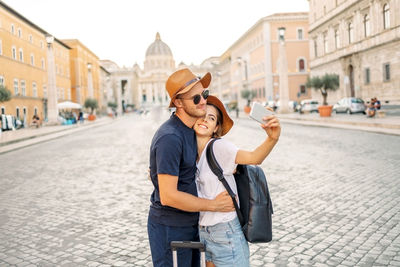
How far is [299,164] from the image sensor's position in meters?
10.5

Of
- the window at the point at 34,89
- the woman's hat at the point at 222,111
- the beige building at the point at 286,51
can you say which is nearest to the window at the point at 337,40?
the beige building at the point at 286,51

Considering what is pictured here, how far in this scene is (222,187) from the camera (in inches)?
97.5

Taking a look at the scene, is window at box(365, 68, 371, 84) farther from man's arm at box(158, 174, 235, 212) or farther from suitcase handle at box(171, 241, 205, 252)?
suitcase handle at box(171, 241, 205, 252)

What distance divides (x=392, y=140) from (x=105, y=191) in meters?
10.9

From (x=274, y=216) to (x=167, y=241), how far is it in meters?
3.61

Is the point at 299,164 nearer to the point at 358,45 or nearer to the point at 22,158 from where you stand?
the point at 22,158

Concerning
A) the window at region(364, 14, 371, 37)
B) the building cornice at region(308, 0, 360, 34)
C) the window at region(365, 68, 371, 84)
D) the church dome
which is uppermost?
the church dome

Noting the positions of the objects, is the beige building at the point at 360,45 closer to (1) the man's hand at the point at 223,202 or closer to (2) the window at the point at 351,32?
(2) the window at the point at 351,32

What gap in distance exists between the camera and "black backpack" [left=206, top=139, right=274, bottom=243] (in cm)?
242

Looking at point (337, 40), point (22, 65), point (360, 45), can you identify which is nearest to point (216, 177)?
point (360, 45)

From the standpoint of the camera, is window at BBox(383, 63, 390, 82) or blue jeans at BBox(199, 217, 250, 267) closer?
blue jeans at BBox(199, 217, 250, 267)

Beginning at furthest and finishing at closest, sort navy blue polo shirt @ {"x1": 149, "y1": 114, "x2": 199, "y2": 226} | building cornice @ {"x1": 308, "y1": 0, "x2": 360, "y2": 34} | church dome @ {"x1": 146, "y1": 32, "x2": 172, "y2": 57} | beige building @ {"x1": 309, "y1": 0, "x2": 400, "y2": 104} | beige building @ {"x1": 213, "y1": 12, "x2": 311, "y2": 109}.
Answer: church dome @ {"x1": 146, "y1": 32, "x2": 172, "y2": 57}
beige building @ {"x1": 213, "y1": 12, "x2": 311, "y2": 109}
building cornice @ {"x1": 308, "y1": 0, "x2": 360, "y2": 34}
beige building @ {"x1": 309, "y1": 0, "x2": 400, "y2": 104}
navy blue polo shirt @ {"x1": 149, "y1": 114, "x2": 199, "y2": 226}

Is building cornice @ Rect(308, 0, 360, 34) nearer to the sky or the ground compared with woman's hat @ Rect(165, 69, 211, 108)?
nearer to the sky

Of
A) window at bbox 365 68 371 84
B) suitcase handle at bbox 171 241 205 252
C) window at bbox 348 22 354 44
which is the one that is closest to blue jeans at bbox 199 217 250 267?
suitcase handle at bbox 171 241 205 252
